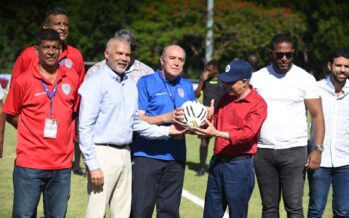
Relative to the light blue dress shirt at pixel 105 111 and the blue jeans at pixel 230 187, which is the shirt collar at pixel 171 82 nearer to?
the light blue dress shirt at pixel 105 111

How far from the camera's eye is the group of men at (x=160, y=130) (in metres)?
6.27

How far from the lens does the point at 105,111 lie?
21.2 feet

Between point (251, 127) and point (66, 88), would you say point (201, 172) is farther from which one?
point (66, 88)

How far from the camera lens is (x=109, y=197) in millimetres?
6625

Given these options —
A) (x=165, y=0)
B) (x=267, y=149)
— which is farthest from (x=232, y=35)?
(x=267, y=149)

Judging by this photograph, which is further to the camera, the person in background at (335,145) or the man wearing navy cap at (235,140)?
the person in background at (335,145)

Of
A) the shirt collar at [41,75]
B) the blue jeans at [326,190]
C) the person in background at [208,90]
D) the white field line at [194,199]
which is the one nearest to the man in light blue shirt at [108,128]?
the shirt collar at [41,75]

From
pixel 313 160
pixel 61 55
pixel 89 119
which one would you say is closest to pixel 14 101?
pixel 89 119

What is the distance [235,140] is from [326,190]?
4.91 ft

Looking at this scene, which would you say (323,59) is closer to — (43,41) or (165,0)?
(165,0)

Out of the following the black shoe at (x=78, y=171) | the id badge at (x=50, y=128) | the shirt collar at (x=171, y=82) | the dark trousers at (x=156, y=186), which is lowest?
the black shoe at (x=78, y=171)

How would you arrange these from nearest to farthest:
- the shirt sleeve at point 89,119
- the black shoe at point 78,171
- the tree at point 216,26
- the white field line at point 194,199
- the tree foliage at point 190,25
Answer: the shirt sleeve at point 89,119, the white field line at point 194,199, the black shoe at point 78,171, the tree at point 216,26, the tree foliage at point 190,25

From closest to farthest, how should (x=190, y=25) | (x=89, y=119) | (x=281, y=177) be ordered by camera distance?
(x=89, y=119), (x=281, y=177), (x=190, y=25)

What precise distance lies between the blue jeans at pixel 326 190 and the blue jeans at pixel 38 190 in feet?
9.04
